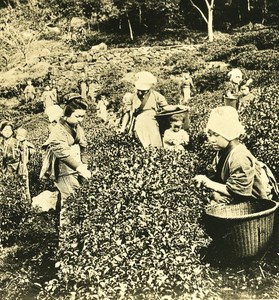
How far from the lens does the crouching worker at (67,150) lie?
2805 mm

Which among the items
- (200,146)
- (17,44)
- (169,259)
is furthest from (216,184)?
(17,44)

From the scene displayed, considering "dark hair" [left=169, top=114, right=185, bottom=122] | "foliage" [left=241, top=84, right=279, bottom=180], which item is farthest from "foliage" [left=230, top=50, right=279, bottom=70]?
"dark hair" [left=169, top=114, right=185, bottom=122]

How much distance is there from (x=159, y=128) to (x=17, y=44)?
56.3 inches

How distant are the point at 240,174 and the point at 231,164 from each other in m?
0.07

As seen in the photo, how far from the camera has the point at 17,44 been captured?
392 centimetres

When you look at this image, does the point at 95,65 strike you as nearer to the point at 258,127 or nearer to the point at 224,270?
the point at 258,127

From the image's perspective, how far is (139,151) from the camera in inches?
107

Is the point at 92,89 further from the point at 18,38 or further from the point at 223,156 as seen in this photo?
the point at 223,156

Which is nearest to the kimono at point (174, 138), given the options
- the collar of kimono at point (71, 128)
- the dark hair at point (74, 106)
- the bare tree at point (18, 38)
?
the collar of kimono at point (71, 128)

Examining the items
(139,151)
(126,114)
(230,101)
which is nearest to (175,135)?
(126,114)

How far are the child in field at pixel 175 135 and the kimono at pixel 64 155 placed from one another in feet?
2.85

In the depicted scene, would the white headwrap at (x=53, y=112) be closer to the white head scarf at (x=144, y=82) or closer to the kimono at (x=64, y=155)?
the white head scarf at (x=144, y=82)

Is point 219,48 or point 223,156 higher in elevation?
point 219,48

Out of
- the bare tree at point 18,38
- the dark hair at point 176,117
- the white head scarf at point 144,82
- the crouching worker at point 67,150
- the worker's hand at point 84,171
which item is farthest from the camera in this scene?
the bare tree at point 18,38
